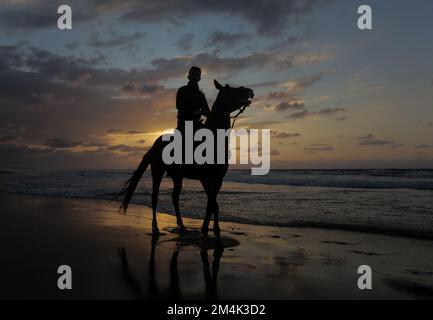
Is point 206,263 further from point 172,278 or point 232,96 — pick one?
point 232,96

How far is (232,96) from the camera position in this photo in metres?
6.25

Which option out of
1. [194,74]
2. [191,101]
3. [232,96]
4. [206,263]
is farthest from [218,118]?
[206,263]

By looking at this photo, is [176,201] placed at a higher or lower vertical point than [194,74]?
lower

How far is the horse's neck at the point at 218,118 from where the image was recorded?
6227 millimetres

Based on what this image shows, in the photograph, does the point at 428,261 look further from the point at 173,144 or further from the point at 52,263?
the point at 52,263

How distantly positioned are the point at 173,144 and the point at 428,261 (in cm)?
455

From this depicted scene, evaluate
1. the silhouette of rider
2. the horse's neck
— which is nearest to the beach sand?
the horse's neck

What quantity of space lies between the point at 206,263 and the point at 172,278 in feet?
2.56

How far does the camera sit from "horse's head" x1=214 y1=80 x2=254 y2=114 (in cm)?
625

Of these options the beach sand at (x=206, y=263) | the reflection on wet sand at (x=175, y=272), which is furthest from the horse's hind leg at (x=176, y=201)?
the reflection on wet sand at (x=175, y=272)

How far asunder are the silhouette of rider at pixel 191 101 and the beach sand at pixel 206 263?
2178 millimetres

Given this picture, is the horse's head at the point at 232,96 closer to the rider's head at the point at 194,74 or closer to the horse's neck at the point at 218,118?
the horse's neck at the point at 218,118
